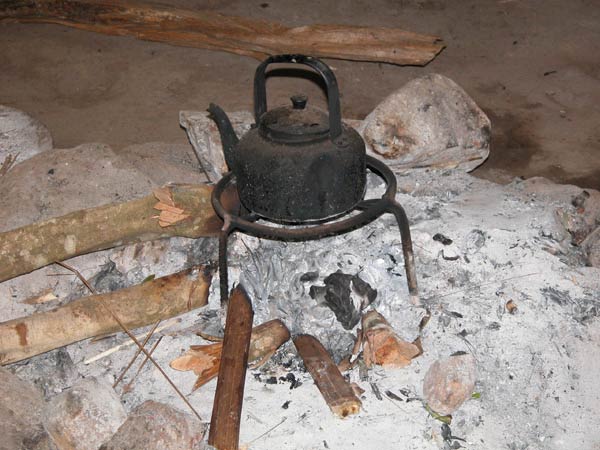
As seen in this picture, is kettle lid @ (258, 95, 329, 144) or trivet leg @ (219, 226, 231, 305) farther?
trivet leg @ (219, 226, 231, 305)

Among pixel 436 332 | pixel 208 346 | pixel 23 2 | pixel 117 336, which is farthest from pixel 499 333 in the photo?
pixel 23 2

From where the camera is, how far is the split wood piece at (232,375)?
2502 mm

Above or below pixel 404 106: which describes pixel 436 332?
below

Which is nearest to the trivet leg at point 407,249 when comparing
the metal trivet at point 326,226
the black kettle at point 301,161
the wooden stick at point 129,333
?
the metal trivet at point 326,226

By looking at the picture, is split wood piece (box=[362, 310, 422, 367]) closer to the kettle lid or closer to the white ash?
the white ash

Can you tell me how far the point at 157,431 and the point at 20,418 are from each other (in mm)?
578

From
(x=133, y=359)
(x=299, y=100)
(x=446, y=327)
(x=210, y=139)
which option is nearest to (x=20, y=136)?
(x=210, y=139)

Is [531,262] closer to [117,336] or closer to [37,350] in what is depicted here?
[117,336]

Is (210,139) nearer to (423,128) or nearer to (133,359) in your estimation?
(423,128)

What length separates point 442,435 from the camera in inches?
100.0

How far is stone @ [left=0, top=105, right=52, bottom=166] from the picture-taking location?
4.07m

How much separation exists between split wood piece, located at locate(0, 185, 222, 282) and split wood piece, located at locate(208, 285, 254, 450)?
1.45 ft

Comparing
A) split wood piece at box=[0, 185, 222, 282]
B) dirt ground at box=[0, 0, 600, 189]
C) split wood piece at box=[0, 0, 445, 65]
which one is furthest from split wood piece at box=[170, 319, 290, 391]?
split wood piece at box=[0, 0, 445, 65]

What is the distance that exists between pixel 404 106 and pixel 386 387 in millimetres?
1628
